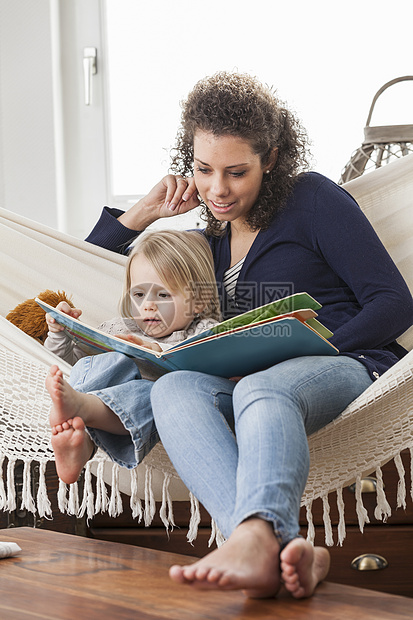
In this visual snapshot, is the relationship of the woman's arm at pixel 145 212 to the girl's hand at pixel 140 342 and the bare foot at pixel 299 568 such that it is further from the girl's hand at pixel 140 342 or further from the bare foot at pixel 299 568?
the bare foot at pixel 299 568

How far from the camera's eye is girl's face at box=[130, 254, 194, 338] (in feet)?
3.45

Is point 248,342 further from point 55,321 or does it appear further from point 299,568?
point 55,321

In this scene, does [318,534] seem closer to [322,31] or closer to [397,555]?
[397,555]

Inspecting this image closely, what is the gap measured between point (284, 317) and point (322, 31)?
5.09 feet

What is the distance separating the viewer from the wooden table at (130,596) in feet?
1.84

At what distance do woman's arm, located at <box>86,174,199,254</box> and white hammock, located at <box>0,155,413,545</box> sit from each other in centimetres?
3

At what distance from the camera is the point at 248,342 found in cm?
76

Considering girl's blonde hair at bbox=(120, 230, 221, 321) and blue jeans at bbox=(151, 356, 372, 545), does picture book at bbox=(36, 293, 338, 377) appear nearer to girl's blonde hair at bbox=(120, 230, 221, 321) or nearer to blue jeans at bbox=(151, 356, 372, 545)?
blue jeans at bbox=(151, 356, 372, 545)

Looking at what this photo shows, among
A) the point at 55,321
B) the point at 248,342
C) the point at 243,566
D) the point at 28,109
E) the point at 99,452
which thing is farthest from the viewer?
the point at 28,109

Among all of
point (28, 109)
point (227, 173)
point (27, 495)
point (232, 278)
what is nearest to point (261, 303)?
point (232, 278)

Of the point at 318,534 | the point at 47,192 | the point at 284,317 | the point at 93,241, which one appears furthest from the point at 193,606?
the point at 47,192

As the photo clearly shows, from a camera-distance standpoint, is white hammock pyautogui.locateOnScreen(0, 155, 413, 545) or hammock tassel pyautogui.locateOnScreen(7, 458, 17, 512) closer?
white hammock pyautogui.locateOnScreen(0, 155, 413, 545)

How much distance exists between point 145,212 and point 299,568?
81cm

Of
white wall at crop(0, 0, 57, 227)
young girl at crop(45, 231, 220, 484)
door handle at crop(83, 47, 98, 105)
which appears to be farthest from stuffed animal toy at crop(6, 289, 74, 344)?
door handle at crop(83, 47, 98, 105)
